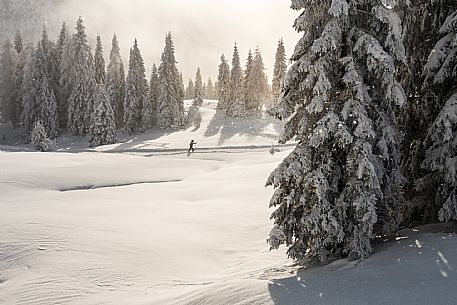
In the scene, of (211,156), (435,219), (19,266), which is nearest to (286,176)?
(435,219)

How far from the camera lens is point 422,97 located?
36.3 feet

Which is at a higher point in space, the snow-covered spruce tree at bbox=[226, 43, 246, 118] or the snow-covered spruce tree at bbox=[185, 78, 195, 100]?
the snow-covered spruce tree at bbox=[185, 78, 195, 100]

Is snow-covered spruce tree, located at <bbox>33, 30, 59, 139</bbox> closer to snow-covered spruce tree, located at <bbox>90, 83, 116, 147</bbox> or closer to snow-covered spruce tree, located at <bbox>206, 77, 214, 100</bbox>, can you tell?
snow-covered spruce tree, located at <bbox>90, 83, 116, 147</bbox>

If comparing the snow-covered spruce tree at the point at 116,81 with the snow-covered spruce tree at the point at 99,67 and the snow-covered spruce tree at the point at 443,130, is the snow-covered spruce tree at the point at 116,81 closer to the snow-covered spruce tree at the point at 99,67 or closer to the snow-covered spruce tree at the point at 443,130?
the snow-covered spruce tree at the point at 99,67

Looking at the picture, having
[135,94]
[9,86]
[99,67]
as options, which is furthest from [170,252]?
[9,86]

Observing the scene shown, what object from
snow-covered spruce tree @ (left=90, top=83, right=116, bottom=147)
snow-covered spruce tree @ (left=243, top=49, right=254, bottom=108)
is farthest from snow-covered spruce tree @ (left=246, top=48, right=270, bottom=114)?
snow-covered spruce tree @ (left=90, top=83, right=116, bottom=147)

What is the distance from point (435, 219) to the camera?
34.8 ft

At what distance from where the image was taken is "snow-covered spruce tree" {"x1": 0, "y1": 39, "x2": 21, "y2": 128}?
7006 cm

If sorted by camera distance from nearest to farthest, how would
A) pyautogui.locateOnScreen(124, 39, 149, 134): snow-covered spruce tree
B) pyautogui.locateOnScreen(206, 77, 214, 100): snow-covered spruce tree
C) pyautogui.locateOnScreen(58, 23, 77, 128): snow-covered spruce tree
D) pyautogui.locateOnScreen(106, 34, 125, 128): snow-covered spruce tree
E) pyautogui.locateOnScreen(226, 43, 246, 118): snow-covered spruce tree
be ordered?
1. pyautogui.locateOnScreen(58, 23, 77, 128): snow-covered spruce tree
2. pyautogui.locateOnScreen(124, 39, 149, 134): snow-covered spruce tree
3. pyautogui.locateOnScreen(106, 34, 125, 128): snow-covered spruce tree
4. pyautogui.locateOnScreen(226, 43, 246, 118): snow-covered spruce tree
5. pyautogui.locateOnScreen(206, 77, 214, 100): snow-covered spruce tree

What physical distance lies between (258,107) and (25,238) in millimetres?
65980

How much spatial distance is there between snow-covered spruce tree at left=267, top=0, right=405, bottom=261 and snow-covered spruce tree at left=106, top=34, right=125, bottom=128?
213 ft

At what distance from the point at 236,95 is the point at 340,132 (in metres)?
64.5

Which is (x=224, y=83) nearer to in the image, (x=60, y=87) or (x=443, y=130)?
(x=60, y=87)

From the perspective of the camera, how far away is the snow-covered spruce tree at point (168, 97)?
2654 inches
